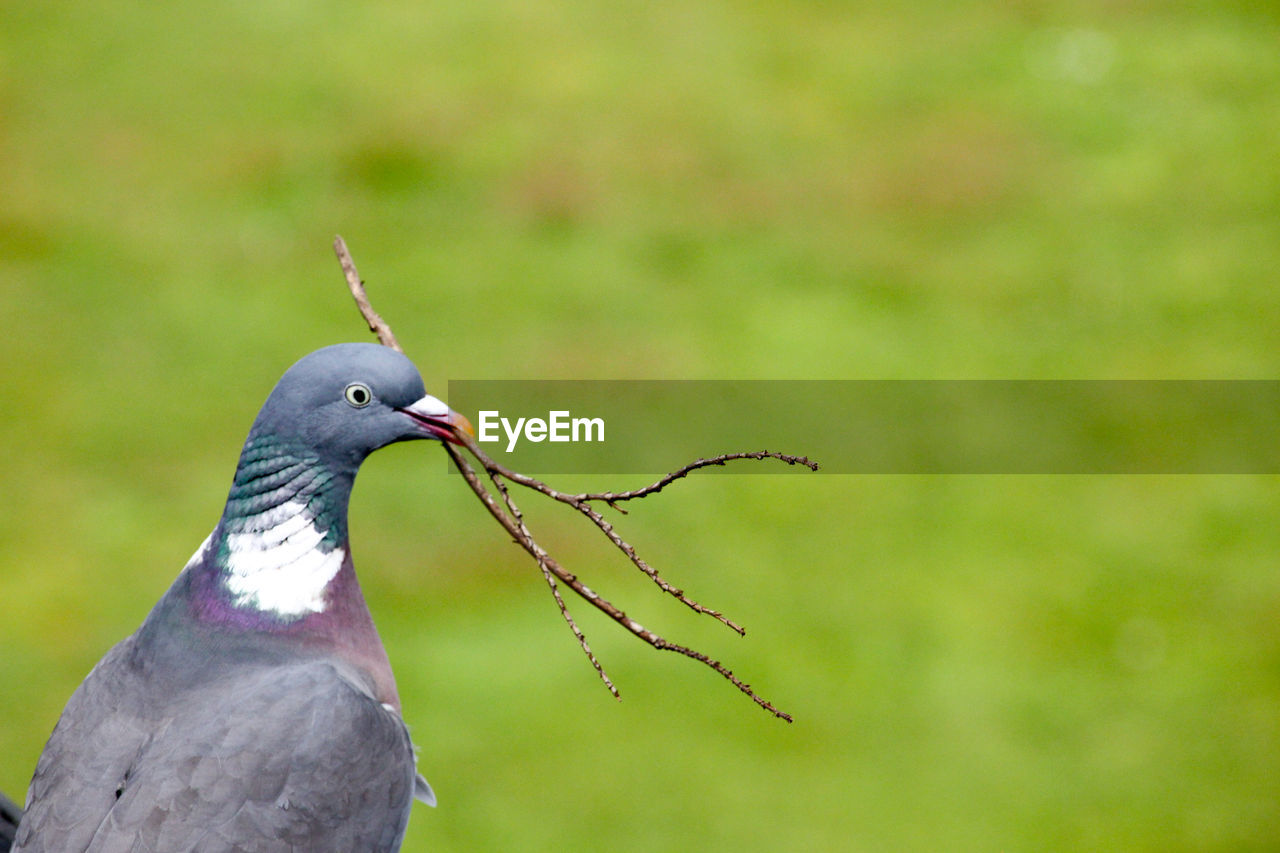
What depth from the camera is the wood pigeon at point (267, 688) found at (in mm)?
2125

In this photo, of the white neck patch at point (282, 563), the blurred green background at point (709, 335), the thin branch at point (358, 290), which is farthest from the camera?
the blurred green background at point (709, 335)

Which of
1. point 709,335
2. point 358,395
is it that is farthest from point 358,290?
point 709,335

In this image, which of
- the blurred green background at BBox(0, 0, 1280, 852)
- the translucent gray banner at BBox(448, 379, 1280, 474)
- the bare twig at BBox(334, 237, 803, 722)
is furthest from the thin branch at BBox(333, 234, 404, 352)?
the translucent gray banner at BBox(448, 379, 1280, 474)

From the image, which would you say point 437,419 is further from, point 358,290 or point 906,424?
point 906,424

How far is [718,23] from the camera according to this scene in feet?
32.8

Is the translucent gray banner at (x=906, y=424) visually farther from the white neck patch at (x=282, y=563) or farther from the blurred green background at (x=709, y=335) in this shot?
the white neck patch at (x=282, y=563)

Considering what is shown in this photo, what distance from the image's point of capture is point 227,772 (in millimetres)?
2174

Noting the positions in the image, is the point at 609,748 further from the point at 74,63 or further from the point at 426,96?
the point at 74,63

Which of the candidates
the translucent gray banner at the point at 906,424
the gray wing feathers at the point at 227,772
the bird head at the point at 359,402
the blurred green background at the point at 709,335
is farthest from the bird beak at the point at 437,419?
the translucent gray banner at the point at 906,424

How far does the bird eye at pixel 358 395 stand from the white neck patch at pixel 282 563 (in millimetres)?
209

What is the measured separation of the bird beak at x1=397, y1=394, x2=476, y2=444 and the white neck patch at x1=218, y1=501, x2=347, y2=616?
252 millimetres

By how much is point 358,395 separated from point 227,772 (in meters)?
0.60

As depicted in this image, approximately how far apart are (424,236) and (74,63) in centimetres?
309

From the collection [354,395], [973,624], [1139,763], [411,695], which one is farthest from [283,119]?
[354,395]
